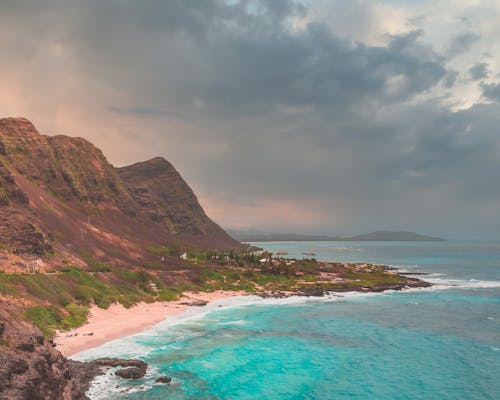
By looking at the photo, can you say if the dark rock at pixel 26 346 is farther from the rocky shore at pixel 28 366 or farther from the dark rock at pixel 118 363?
the dark rock at pixel 118 363

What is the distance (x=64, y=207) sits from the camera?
102 metres

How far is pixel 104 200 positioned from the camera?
141 m

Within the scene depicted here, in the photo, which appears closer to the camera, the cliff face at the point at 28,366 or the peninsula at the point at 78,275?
the cliff face at the point at 28,366

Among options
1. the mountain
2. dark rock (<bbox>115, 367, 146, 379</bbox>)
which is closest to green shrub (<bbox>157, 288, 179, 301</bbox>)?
the mountain

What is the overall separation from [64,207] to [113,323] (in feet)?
235

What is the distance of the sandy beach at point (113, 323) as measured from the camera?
33.2 metres

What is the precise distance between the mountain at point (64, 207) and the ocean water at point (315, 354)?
98.7 feet

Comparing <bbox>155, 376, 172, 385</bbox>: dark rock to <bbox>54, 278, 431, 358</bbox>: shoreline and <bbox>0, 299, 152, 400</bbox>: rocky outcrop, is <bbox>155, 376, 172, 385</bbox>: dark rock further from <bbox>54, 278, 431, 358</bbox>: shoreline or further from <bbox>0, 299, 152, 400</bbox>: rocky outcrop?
<bbox>54, 278, 431, 358</bbox>: shoreline

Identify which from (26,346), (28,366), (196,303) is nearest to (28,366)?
(28,366)

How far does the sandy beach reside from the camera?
33250 mm

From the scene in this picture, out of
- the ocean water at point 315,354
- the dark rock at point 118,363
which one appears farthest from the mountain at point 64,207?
the ocean water at point 315,354

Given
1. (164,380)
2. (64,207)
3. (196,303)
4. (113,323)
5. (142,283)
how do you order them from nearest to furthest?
(164,380) < (113,323) < (196,303) < (142,283) < (64,207)

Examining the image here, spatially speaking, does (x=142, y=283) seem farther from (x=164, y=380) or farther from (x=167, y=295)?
(x=164, y=380)

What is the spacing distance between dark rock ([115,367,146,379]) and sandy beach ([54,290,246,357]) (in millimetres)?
6920
